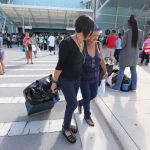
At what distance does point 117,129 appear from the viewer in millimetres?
3816

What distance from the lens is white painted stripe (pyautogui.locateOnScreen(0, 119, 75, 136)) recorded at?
382cm

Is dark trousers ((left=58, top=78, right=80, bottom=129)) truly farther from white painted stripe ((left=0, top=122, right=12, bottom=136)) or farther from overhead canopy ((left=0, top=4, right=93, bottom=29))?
overhead canopy ((left=0, top=4, right=93, bottom=29))

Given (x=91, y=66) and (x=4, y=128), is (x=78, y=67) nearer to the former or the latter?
(x=91, y=66)

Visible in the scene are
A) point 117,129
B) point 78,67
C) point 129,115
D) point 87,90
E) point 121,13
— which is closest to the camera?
point 78,67

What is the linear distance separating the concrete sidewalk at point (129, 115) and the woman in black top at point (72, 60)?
104cm

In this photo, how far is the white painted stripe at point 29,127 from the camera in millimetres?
3818

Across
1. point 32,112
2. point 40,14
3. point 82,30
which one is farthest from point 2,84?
point 40,14

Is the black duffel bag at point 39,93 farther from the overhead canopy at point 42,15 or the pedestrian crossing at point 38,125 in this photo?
the overhead canopy at point 42,15

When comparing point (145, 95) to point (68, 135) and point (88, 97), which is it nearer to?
point (88, 97)

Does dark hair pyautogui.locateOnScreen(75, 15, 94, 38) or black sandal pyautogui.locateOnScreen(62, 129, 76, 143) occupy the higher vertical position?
dark hair pyautogui.locateOnScreen(75, 15, 94, 38)

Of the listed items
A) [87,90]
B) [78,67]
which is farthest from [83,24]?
[87,90]

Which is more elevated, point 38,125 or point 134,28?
point 134,28

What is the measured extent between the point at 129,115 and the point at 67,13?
33.3 m

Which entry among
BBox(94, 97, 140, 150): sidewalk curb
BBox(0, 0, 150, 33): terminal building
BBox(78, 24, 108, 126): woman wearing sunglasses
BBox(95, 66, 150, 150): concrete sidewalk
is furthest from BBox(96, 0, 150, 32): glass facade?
BBox(78, 24, 108, 126): woman wearing sunglasses
